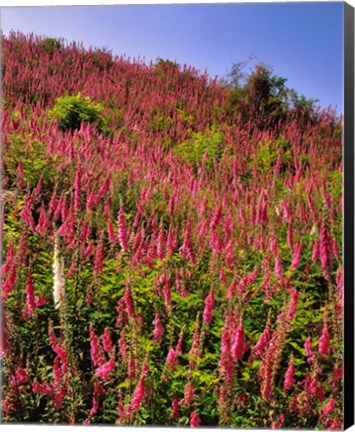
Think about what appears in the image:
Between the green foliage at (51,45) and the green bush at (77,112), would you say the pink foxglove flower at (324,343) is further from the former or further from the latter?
the green foliage at (51,45)

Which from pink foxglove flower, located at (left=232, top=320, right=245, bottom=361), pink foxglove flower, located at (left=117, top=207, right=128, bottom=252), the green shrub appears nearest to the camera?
pink foxglove flower, located at (left=232, top=320, right=245, bottom=361)

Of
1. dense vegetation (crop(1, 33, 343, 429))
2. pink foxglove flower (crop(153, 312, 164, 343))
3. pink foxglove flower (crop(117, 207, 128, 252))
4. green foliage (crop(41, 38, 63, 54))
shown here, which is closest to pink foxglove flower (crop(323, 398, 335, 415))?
dense vegetation (crop(1, 33, 343, 429))

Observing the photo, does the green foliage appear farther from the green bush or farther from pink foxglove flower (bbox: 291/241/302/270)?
pink foxglove flower (bbox: 291/241/302/270)

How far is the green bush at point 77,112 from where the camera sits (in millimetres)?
4387

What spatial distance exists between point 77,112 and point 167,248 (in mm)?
1014

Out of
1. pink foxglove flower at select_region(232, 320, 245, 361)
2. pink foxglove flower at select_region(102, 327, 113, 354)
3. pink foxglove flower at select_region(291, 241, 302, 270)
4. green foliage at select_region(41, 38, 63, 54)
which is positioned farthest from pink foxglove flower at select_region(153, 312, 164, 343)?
green foliage at select_region(41, 38, 63, 54)

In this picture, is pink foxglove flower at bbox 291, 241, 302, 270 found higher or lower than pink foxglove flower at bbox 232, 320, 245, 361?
higher

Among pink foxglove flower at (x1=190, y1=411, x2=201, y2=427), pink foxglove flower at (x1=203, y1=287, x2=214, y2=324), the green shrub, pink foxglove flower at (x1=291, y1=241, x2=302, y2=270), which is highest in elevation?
the green shrub

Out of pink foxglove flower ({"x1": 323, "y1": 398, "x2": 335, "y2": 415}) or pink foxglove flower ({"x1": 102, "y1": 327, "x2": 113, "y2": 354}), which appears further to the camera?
pink foxglove flower ({"x1": 102, "y1": 327, "x2": 113, "y2": 354})

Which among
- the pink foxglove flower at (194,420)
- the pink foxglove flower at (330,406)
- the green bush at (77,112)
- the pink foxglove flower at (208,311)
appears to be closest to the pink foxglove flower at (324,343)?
the pink foxglove flower at (330,406)

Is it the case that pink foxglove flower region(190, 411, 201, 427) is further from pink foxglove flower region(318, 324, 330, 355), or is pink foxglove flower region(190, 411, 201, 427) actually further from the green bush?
the green bush

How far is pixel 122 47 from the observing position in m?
4.19

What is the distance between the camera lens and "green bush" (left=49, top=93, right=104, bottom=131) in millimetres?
4387

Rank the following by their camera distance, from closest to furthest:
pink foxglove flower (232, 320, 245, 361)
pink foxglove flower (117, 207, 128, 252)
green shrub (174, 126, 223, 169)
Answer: pink foxglove flower (232, 320, 245, 361) → pink foxglove flower (117, 207, 128, 252) → green shrub (174, 126, 223, 169)
